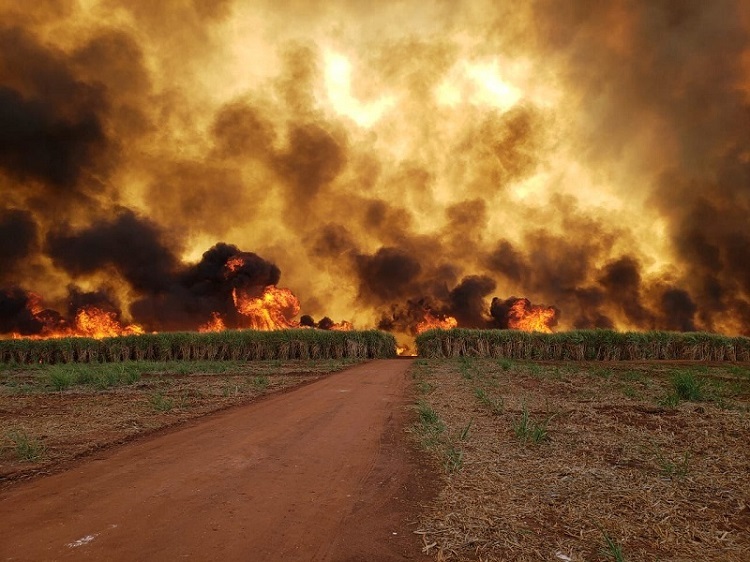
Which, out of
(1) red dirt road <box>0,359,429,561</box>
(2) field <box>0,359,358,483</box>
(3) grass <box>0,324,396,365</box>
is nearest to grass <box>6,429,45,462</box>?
(2) field <box>0,359,358,483</box>

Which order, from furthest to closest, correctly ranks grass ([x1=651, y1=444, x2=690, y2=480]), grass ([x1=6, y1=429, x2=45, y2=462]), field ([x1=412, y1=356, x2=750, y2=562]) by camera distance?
1. grass ([x1=6, y1=429, x2=45, y2=462])
2. grass ([x1=651, y1=444, x2=690, y2=480])
3. field ([x1=412, y1=356, x2=750, y2=562])

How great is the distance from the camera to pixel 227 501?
4.80 meters

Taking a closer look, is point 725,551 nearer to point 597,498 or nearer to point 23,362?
point 597,498

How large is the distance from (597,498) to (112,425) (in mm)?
8984

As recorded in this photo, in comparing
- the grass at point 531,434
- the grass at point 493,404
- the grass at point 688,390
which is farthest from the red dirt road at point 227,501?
the grass at point 688,390

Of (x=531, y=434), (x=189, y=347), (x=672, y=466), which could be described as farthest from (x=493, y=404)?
(x=189, y=347)

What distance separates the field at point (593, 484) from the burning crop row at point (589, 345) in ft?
99.8

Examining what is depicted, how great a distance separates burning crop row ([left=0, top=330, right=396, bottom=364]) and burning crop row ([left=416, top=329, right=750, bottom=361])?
390 inches

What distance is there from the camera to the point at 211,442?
7527mm

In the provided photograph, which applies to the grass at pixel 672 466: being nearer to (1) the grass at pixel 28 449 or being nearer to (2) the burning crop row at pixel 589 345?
(1) the grass at pixel 28 449

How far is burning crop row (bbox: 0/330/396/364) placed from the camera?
38.8 metres

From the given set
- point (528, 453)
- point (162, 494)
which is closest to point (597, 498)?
point (528, 453)

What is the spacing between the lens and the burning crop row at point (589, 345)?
3806cm

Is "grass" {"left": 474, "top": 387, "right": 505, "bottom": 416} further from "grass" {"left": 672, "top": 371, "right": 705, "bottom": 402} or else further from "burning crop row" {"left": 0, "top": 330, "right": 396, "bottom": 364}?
"burning crop row" {"left": 0, "top": 330, "right": 396, "bottom": 364}
